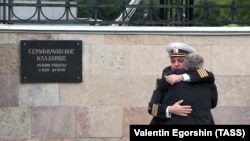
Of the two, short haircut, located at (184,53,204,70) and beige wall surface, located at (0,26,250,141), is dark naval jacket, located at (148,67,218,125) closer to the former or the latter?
short haircut, located at (184,53,204,70)

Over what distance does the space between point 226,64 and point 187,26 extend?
675 mm

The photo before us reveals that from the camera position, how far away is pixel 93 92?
10.4 metres

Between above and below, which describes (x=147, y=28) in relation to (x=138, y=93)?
above

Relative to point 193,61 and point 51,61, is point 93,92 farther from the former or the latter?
point 193,61

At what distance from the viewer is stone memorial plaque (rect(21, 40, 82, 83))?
1032cm

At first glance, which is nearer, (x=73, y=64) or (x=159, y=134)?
(x=159, y=134)

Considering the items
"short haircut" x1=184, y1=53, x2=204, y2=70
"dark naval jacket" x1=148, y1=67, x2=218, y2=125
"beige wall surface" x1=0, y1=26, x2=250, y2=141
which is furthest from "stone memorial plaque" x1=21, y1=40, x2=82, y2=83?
"short haircut" x1=184, y1=53, x2=204, y2=70

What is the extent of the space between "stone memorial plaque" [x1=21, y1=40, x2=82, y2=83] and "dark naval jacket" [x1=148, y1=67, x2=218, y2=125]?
2.28m

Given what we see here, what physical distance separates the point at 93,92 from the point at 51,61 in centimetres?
62

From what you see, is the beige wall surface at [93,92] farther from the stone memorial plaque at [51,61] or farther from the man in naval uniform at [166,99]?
the man in naval uniform at [166,99]

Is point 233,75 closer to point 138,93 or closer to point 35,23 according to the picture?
point 138,93

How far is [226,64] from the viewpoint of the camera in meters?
10.5

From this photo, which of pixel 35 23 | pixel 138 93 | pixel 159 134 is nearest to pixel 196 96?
pixel 159 134

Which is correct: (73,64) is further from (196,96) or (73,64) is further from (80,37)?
(196,96)
